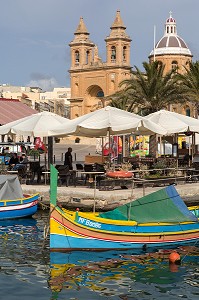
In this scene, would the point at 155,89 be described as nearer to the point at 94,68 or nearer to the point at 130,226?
the point at 130,226

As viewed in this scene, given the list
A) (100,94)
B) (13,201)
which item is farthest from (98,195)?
(100,94)

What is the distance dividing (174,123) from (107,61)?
279 ft

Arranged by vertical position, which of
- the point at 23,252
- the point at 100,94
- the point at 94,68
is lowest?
the point at 23,252

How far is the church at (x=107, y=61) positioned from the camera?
10900cm

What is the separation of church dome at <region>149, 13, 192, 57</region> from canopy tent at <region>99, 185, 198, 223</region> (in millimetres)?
99956

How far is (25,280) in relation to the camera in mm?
13836

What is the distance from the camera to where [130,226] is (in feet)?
54.4

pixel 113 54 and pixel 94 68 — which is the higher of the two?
pixel 113 54

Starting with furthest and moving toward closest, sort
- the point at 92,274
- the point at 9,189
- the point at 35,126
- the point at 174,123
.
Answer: the point at 174,123 < the point at 35,126 < the point at 9,189 < the point at 92,274

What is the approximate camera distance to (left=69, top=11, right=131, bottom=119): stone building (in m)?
109

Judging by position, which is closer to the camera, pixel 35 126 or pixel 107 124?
pixel 107 124

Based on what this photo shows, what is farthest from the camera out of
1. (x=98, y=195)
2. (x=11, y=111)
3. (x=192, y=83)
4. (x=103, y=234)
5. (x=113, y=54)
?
(x=113, y=54)

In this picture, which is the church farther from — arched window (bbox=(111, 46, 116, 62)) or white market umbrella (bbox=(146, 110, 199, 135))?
white market umbrella (bbox=(146, 110, 199, 135))

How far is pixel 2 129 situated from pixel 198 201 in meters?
8.92
